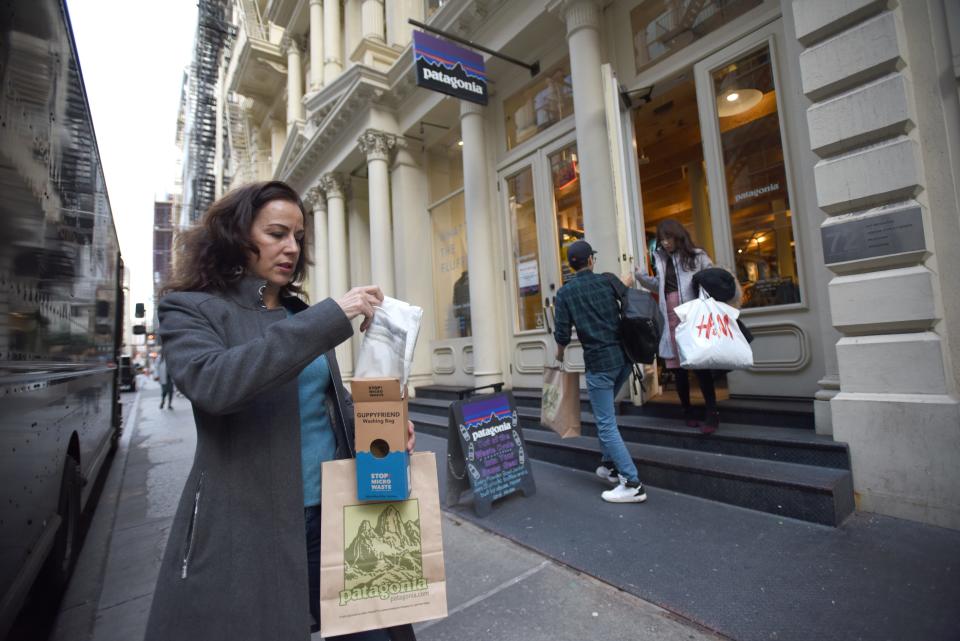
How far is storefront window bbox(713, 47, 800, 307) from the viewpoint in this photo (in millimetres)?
4719

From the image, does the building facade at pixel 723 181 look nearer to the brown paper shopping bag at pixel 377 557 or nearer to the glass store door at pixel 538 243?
the glass store door at pixel 538 243

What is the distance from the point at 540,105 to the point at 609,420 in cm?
568

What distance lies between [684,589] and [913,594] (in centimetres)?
107

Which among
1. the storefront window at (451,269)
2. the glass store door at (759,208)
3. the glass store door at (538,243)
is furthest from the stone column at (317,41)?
the glass store door at (759,208)

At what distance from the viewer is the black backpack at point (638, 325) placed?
3705 millimetres

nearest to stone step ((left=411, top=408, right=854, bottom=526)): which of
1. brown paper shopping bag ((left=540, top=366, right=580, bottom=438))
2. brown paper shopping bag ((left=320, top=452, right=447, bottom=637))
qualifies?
brown paper shopping bag ((left=540, top=366, right=580, bottom=438))

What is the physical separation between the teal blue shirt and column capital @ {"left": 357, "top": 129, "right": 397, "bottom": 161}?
30.4 feet

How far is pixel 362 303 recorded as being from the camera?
126cm

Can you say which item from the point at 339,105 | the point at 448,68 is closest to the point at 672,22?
the point at 448,68

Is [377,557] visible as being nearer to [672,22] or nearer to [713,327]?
[713,327]

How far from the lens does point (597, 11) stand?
604cm

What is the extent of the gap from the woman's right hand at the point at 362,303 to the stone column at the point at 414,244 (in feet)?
26.5

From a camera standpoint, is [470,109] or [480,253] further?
[470,109]

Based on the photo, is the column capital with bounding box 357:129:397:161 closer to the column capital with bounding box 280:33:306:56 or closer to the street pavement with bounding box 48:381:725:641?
the street pavement with bounding box 48:381:725:641
